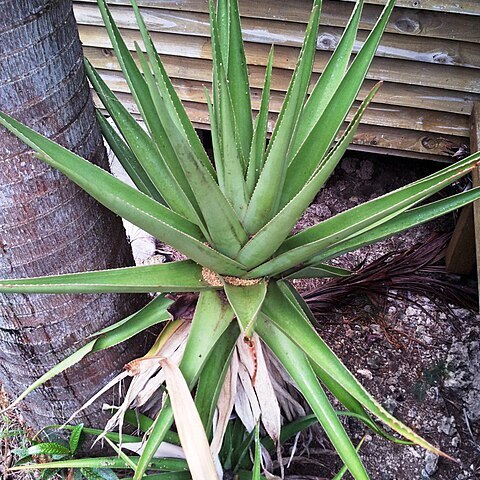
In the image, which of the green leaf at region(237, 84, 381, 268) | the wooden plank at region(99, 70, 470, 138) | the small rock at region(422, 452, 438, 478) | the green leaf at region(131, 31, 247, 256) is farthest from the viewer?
the wooden plank at region(99, 70, 470, 138)

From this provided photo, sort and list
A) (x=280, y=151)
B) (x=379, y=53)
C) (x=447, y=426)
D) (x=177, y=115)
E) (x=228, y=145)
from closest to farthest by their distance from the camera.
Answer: (x=280, y=151) → (x=228, y=145) → (x=177, y=115) → (x=447, y=426) → (x=379, y=53)

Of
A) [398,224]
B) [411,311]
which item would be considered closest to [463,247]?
[411,311]

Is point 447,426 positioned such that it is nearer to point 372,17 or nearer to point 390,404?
point 390,404

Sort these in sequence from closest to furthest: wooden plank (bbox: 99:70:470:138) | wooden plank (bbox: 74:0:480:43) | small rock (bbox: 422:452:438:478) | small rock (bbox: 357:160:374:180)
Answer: small rock (bbox: 422:452:438:478) < wooden plank (bbox: 74:0:480:43) < wooden plank (bbox: 99:70:470:138) < small rock (bbox: 357:160:374:180)

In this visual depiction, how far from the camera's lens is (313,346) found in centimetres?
118

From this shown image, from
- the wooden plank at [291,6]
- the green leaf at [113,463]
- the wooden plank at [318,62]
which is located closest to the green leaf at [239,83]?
the green leaf at [113,463]

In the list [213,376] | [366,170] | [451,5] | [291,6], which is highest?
[291,6]

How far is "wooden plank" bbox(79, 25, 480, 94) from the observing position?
8.61ft

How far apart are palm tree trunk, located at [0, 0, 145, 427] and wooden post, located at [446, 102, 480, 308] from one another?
151cm

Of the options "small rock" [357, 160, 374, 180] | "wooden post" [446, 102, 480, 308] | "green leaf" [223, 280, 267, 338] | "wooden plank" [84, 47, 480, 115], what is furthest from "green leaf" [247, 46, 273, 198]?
"small rock" [357, 160, 374, 180]

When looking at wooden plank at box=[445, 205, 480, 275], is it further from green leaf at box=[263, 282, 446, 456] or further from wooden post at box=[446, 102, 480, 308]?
green leaf at box=[263, 282, 446, 456]

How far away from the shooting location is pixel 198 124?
3.17m

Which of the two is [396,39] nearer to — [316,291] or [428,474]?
[316,291]

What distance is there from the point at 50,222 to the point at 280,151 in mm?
578
